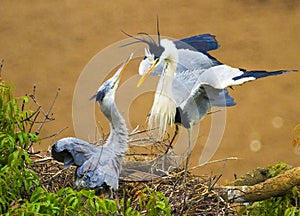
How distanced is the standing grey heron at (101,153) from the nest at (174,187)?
5 centimetres

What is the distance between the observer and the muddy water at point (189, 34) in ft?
11.6

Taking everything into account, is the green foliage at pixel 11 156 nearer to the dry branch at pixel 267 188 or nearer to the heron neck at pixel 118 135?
the heron neck at pixel 118 135

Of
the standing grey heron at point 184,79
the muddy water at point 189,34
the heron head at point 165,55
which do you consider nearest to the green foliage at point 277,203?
the standing grey heron at point 184,79

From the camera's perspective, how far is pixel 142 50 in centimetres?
237

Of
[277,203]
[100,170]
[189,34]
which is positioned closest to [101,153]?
[100,170]

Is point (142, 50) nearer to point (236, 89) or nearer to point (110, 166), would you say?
point (110, 166)

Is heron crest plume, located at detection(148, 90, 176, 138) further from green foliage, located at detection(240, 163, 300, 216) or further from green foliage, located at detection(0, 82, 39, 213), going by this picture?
green foliage, located at detection(0, 82, 39, 213)

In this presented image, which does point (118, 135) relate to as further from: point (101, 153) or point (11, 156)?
point (11, 156)

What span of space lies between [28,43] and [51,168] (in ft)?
6.76

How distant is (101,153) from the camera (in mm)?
1595

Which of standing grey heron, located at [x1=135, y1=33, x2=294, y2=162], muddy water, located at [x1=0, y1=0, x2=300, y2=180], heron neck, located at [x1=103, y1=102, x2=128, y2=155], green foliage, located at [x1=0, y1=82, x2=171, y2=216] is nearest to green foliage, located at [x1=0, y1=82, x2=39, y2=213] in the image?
green foliage, located at [x1=0, y1=82, x2=171, y2=216]

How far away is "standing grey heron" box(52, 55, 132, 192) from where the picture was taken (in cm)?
155

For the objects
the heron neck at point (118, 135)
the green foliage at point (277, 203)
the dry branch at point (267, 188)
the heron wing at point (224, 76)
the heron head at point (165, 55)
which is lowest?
the green foliage at point (277, 203)

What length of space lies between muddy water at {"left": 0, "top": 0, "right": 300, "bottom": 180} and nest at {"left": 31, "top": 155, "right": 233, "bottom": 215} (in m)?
1.60
